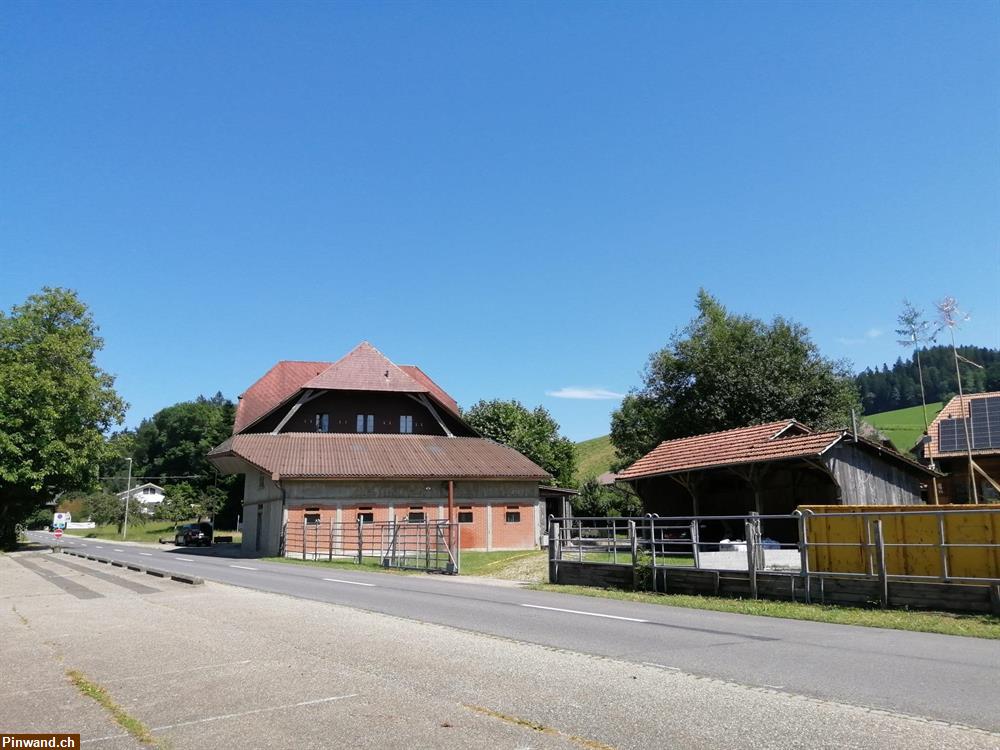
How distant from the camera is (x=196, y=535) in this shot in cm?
5403

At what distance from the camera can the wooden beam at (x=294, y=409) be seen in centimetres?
4484

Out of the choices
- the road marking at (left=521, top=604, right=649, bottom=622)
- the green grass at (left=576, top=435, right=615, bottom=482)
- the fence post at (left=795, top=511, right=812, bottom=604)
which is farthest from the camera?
the green grass at (left=576, top=435, right=615, bottom=482)

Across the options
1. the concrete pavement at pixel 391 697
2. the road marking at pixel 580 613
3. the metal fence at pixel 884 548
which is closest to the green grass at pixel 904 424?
the metal fence at pixel 884 548

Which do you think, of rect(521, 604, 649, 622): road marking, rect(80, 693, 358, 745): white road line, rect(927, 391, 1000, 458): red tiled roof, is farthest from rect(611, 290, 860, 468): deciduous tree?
rect(80, 693, 358, 745): white road line

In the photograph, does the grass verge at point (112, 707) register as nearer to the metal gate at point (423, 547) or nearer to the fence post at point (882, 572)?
the fence post at point (882, 572)

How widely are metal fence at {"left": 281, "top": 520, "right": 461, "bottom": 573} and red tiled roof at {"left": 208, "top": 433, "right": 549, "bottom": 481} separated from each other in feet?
9.64

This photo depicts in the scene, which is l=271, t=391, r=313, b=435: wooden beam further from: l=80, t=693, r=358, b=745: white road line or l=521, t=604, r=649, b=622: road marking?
l=80, t=693, r=358, b=745: white road line

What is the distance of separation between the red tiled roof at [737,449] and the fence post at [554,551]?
25.5 ft

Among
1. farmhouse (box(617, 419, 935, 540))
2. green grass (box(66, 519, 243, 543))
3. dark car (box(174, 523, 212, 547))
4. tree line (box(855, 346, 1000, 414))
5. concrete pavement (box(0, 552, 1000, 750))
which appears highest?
tree line (box(855, 346, 1000, 414))

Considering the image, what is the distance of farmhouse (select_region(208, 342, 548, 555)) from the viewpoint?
3959 centimetres

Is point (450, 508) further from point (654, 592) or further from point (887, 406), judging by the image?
point (887, 406)

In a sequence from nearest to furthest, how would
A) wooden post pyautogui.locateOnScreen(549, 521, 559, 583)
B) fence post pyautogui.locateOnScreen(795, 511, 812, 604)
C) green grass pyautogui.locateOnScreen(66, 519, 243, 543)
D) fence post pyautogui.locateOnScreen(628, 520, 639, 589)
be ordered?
fence post pyautogui.locateOnScreen(795, 511, 812, 604) → fence post pyautogui.locateOnScreen(628, 520, 639, 589) → wooden post pyautogui.locateOnScreen(549, 521, 559, 583) → green grass pyautogui.locateOnScreen(66, 519, 243, 543)

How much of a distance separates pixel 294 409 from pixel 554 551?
1095 inches

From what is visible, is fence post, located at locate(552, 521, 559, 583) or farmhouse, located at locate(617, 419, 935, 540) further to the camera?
farmhouse, located at locate(617, 419, 935, 540)
